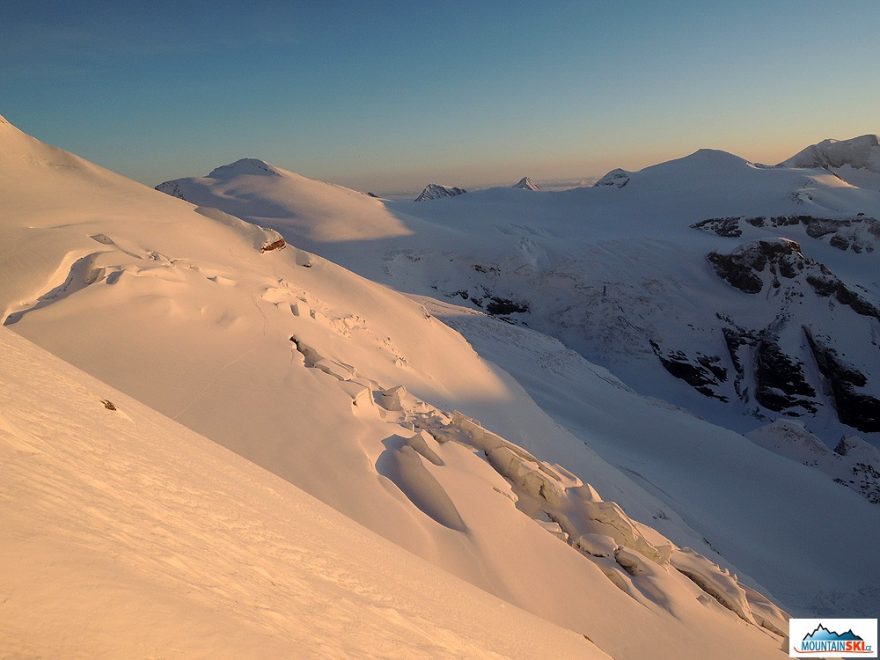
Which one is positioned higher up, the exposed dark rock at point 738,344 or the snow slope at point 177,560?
the snow slope at point 177,560

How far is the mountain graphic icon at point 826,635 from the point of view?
27.1 ft

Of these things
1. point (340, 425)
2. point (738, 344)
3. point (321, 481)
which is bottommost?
point (738, 344)

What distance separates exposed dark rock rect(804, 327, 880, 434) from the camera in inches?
1241

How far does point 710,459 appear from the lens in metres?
19.5

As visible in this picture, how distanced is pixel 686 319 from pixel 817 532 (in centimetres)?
2335

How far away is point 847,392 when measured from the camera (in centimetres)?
3225

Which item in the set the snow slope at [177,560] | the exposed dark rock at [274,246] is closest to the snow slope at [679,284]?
the exposed dark rock at [274,246]

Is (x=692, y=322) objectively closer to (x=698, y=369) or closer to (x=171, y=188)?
(x=698, y=369)

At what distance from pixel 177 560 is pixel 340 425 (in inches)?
180

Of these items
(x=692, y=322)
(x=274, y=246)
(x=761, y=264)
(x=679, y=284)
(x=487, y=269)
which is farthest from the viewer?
(x=487, y=269)

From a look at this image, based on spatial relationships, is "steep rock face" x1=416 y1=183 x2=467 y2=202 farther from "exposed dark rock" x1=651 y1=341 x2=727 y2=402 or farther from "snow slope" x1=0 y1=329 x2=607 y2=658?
"snow slope" x1=0 y1=329 x2=607 y2=658

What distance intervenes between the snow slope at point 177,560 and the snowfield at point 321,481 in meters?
0.01
